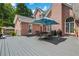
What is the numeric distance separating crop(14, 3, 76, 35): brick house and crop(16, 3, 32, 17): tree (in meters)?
Answer: 0.11

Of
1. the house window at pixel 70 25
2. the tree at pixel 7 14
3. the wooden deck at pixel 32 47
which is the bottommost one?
the wooden deck at pixel 32 47

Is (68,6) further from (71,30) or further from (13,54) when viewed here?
(13,54)

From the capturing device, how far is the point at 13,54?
4820mm

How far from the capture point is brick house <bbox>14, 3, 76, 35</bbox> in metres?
5.08

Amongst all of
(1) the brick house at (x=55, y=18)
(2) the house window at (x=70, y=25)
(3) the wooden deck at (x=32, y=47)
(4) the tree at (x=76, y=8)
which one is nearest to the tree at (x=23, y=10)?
(1) the brick house at (x=55, y=18)

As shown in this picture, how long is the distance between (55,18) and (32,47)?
38.4 inches

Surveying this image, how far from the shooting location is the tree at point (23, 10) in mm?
5068

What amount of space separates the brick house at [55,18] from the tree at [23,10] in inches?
4.5

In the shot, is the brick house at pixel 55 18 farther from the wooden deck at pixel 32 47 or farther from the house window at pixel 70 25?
the wooden deck at pixel 32 47

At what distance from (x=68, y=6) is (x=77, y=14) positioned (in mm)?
325

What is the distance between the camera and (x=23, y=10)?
5.13m

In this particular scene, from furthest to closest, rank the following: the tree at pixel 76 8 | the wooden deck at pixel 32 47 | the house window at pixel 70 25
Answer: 1. the house window at pixel 70 25
2. the tree at pixel 76 8
3. the wooden deck at pixel 32 47

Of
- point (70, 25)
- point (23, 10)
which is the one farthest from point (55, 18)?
point (23, 10)

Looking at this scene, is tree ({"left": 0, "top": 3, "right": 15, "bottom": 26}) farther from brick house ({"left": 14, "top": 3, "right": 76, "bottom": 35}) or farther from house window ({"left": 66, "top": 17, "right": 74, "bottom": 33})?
house window ({"left": 66, "top": 17, "right": 74, "bottom": 33})
